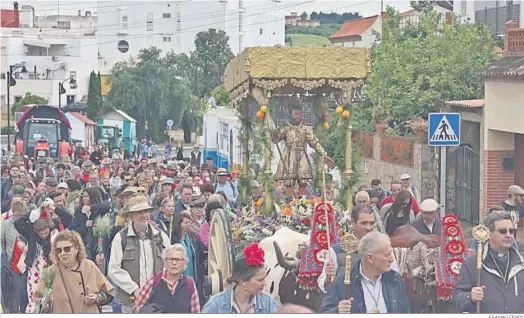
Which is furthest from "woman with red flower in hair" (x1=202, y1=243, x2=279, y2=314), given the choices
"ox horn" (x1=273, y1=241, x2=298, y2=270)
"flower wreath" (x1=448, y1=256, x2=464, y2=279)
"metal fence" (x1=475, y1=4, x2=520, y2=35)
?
"metal fence" (x1=475, y1=4, x2=520, y2=35)

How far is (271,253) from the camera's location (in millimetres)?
11969

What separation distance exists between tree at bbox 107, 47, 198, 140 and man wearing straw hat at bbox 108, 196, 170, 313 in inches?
2464

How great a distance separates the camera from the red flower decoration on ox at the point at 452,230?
10.9 metres

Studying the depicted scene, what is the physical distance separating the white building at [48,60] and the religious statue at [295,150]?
215 feet

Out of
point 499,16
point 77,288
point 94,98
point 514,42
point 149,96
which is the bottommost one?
point 77,288

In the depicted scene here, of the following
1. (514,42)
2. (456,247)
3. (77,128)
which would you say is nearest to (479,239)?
(456,247)

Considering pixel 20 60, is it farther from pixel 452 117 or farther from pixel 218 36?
pixel 452 117

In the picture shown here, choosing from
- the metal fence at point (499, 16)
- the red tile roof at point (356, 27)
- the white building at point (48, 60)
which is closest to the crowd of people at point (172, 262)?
the metal fence at point (499, 16)

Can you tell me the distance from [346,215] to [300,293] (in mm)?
3043

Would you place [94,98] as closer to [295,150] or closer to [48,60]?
[48,60]

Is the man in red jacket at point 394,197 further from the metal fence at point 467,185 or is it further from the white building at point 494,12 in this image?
the white building at point 494,12

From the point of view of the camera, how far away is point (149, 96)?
75375 millimetres

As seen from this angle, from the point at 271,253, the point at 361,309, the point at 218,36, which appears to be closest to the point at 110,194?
the point at 271,253

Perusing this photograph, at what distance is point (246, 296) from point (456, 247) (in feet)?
9.50
